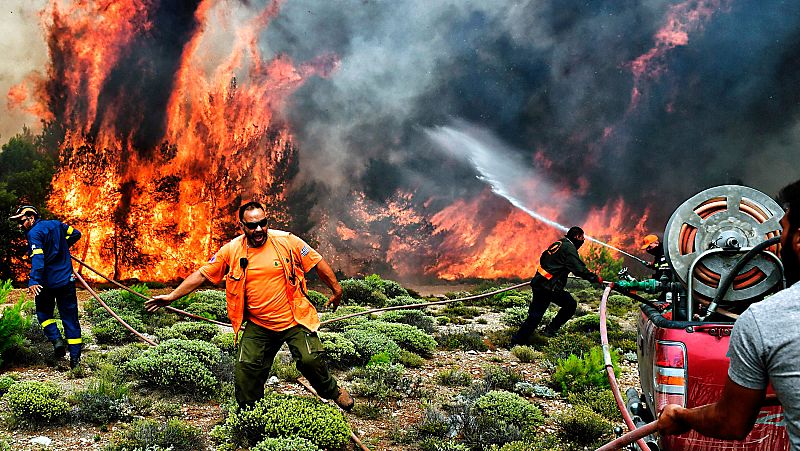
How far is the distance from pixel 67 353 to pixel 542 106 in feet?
106

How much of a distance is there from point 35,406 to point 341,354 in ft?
12.8

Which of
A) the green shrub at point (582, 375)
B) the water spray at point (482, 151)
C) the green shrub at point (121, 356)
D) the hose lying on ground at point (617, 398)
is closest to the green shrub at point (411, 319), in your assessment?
the green shrub at point (582, 375)

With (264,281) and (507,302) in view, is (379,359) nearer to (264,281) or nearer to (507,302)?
(264,281)

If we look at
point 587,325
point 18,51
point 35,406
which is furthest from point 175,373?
point 18,51

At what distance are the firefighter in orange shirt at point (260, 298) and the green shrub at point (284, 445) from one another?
638 mm

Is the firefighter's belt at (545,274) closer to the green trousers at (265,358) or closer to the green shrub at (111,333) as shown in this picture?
the green trousers at (265,358)

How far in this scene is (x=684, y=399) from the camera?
3035mm

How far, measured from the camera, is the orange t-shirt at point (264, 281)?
5.25 m

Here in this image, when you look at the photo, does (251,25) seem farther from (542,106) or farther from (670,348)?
(670,348)

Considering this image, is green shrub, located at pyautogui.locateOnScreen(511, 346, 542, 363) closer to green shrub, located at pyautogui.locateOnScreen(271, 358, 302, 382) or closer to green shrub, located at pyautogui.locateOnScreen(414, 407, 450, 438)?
green shrub, located at pyautogui.locateOnScreen(414, 407, 450, 438)

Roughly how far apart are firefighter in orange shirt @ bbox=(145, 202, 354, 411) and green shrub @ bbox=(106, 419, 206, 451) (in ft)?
1.78

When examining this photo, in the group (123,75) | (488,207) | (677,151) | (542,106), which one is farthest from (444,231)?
(123,75)

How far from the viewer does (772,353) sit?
1566 mm

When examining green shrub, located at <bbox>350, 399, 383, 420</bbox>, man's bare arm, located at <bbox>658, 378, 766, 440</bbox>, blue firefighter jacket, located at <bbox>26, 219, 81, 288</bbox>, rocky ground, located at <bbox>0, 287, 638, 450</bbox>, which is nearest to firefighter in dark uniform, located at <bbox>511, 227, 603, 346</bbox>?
rocky ground, located at <bbox>0, 287, 638, 450</bbox>
